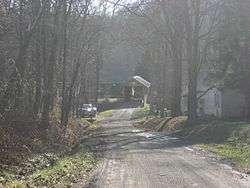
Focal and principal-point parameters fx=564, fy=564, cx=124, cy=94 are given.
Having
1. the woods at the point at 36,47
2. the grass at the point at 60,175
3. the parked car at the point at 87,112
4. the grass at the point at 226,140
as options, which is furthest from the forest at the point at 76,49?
the parked car at the point at 87,112

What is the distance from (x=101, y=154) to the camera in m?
23.9

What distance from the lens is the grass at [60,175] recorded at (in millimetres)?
13711

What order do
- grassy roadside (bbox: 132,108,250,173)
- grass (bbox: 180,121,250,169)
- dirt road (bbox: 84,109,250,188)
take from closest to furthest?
1. dirt road (bbox: 84,109,250,188)
2. grassy roadside (bbox: 132,108,250,173)
3. grass (bbox: 180,121,250,169)

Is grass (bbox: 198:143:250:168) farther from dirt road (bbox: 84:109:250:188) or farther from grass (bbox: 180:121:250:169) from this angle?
dirt road (bbox: 84:109:250:188)

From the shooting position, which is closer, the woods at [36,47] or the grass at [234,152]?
the grass at [234,152]

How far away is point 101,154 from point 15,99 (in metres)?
4.31

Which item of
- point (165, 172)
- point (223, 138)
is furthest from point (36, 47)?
point (165, 172)

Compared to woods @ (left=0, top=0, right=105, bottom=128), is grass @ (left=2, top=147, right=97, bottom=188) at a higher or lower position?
lower

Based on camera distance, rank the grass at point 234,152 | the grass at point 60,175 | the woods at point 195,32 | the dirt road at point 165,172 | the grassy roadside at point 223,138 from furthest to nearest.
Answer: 1. the woods at point 195,32
2. the grassy roadside at point 223,138
3. the grass at point 234,152
4. the dirt road at point 165,172
5. the grass at point 60,175

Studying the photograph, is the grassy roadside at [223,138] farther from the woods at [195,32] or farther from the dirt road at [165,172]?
the woods at [195,32]

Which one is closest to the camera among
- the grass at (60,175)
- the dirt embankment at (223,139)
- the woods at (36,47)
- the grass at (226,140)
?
the grass at (60,175)

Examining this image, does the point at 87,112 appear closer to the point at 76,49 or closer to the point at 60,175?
the point at 76,49

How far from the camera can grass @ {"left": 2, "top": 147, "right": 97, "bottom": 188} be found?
13.7 meters

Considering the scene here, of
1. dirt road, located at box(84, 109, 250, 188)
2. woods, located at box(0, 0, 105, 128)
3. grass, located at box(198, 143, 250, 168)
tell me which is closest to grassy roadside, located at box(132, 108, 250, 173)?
grass, located at box(198, 143, 250, 168)
